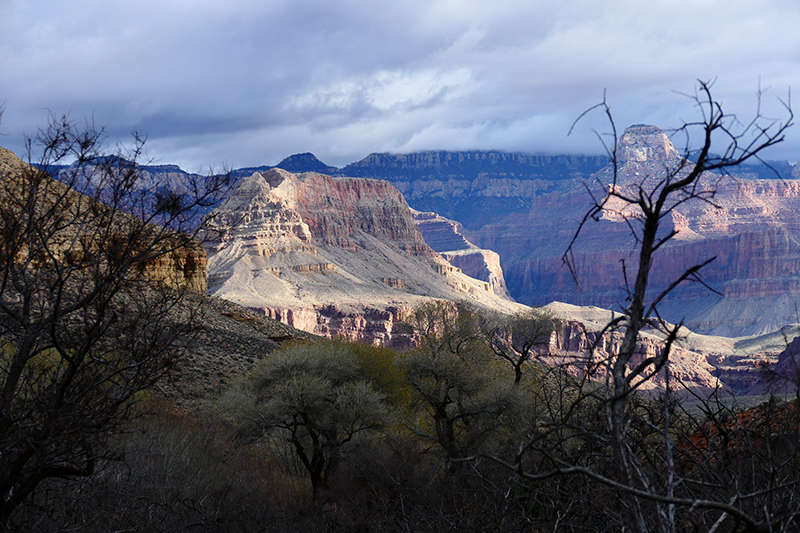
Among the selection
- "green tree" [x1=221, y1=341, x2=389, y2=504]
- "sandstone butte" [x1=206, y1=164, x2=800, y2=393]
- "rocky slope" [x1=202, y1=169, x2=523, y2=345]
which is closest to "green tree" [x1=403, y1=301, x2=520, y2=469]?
"green tree" [x1=221, y1=341, x2=389, y2=504]

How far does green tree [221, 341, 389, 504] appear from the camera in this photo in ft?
66.1

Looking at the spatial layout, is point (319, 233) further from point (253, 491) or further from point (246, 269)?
point (253, 491)

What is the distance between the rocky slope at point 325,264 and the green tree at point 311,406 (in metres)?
47.1

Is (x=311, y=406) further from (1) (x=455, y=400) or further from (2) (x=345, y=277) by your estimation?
(2) (x=345, y=277)

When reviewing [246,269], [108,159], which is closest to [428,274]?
[246,269]

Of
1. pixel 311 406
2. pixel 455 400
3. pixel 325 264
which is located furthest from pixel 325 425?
pixel 325 264

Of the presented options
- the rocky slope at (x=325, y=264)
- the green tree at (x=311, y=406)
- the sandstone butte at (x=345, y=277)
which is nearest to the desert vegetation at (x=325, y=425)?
the green tree at (x=311, y=406)

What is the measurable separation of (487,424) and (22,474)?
17.0 metres

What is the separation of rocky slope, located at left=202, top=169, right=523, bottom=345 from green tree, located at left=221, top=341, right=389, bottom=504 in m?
47.1

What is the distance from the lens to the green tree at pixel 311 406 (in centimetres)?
2016

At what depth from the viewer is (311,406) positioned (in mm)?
20828

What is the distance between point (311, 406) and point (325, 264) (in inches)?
4357

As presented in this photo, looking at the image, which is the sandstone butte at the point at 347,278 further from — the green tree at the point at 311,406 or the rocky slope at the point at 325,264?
the green tree at the point at 311,406

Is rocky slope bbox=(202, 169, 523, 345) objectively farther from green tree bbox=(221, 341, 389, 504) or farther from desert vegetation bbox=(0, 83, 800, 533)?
desert vegetation bbox=(0, 83, 800, 533)
